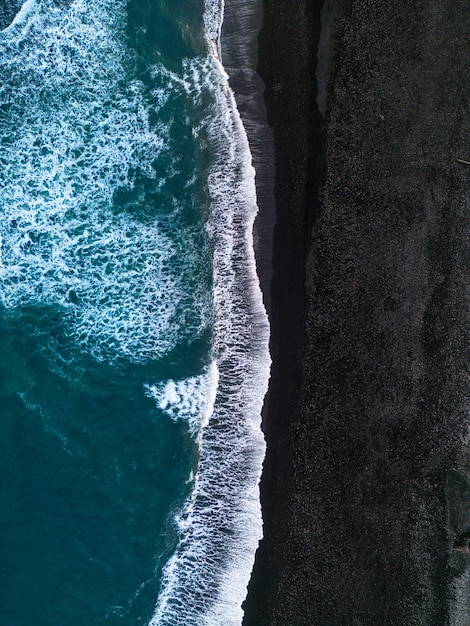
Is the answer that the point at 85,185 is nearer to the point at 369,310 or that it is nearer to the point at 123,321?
the point at 123,321

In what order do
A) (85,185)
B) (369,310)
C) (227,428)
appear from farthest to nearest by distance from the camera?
(85,185) < (227,428) < (369,310)

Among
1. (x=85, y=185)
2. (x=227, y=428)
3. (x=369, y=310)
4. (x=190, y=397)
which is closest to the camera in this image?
(x=369, y=310)

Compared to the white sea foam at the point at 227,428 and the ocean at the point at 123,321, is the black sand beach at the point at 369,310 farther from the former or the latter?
the ocean at the point at 123,321

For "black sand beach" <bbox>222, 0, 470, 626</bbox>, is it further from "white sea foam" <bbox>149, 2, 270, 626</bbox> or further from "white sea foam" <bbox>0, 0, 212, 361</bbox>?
"white sea foam" <bbox>0, 0, 212, 361</bbox>

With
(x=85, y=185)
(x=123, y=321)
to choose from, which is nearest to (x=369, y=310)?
(x=123, y=321)

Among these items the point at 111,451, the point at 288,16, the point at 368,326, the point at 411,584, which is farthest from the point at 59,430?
the point at 288,16

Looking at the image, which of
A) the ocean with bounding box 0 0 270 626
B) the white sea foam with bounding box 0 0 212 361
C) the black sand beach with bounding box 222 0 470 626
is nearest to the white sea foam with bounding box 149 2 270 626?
the ocean with bounding box 0 0 270 626
